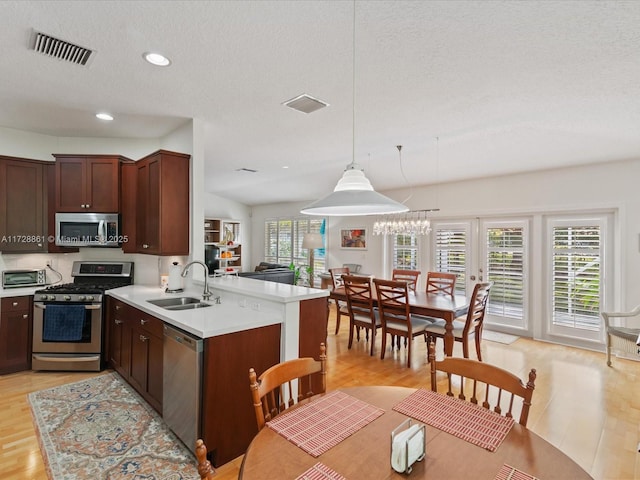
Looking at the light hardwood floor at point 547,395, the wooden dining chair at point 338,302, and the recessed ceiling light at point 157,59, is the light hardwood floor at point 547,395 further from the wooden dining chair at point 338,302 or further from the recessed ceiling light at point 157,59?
the recessed ceiling light at point 157,59

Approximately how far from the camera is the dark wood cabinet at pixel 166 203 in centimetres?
337

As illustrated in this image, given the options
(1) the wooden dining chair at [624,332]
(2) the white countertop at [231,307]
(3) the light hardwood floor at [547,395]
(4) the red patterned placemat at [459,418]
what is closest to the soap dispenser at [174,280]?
(2) the white countertop at [231,307]

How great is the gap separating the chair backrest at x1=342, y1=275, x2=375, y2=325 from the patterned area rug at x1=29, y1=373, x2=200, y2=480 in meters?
2.53

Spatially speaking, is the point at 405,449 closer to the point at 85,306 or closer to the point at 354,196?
the point at 354,196

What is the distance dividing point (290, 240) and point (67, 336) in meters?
5.85

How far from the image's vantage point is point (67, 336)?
3479 mm

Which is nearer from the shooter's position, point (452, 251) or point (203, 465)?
point (203, 465)

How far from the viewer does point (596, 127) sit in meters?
3.32

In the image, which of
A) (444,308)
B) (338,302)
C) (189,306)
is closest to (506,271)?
(444,308)

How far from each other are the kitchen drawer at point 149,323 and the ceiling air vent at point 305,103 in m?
2.12

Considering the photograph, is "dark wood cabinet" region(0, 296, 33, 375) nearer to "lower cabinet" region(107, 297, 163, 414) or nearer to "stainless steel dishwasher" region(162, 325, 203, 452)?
"lower cabinet" region(107, 297, 163, 414)

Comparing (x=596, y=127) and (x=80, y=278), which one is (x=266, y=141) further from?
(x=596, y=127)

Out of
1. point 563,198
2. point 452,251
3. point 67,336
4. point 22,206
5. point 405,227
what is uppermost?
Result: point 563,198

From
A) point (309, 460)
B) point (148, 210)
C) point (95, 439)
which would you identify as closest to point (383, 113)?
point (148, 210)
